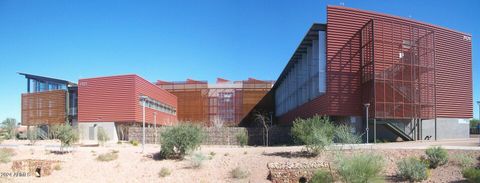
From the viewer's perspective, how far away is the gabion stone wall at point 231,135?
150ft

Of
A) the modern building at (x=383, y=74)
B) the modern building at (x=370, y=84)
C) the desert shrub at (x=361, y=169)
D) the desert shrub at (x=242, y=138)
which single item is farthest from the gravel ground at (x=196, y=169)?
the desert shrub at (x=242, y=138)

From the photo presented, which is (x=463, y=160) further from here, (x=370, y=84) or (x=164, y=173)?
(x=164, y=173)

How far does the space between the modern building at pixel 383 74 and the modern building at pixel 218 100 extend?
32544mm

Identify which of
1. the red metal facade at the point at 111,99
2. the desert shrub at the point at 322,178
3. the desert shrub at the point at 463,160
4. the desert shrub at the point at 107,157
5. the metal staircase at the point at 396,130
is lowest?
the desert shrub at the point at 107,157

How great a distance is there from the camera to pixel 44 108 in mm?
59562

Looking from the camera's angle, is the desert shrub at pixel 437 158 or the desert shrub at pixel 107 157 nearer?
the desert shrub at pixel 437 158

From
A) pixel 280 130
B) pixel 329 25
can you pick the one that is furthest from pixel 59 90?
pixel 329 25

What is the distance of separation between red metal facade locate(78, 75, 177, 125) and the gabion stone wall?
2.74m

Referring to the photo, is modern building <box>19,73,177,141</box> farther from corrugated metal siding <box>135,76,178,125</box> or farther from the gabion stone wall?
the gabion stone wall

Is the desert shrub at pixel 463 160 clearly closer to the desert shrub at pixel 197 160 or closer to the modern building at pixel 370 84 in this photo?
the modern building at pixel 370 84

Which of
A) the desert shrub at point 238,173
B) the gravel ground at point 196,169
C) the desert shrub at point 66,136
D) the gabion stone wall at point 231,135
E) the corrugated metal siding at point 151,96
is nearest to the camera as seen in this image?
the desert shrub at point 238,173

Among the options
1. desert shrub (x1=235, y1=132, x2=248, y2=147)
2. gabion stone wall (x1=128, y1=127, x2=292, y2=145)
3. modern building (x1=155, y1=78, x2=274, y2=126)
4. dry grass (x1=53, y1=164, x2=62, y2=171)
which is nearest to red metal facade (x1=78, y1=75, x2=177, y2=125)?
gabion stone wall (x1=128, y1=127, x2=292, y2=145)

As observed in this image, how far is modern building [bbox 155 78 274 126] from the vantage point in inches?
2955

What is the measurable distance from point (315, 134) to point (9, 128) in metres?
47.3
